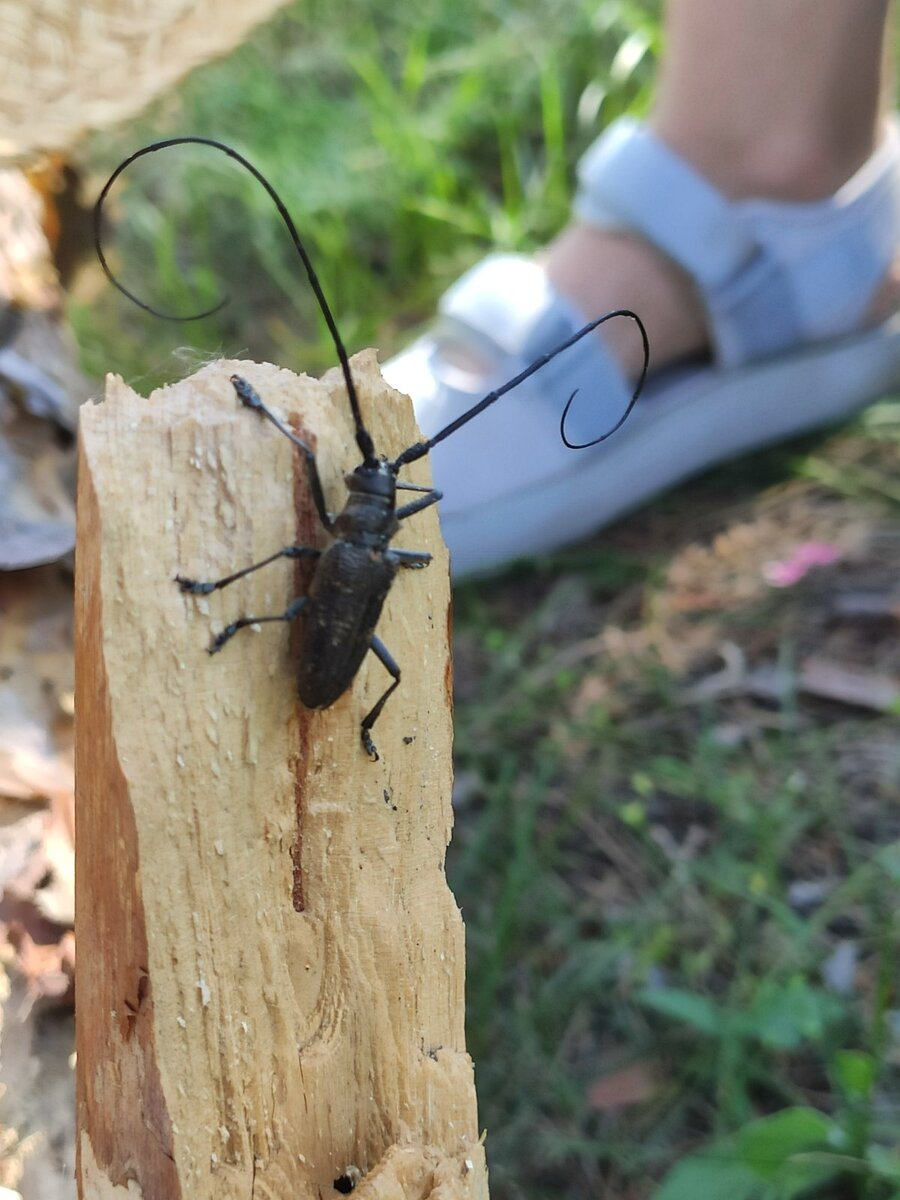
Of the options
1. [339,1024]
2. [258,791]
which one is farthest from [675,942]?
[258,791]

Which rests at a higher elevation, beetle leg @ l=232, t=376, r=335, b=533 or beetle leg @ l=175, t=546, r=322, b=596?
beetle leg @ l=232, t=376, r=335, b=533

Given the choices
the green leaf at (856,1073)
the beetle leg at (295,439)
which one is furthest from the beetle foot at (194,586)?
the green leaf at (856,1073)

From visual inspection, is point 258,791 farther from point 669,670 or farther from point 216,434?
point 669,670

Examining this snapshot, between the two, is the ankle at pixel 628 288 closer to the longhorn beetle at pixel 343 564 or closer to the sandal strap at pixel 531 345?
the sandal strap at pixel 531 345

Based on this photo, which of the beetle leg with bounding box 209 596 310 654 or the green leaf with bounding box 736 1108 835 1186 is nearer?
the beetle leg with bounding box 209 596 310 654

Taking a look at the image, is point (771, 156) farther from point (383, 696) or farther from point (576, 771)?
point (383, 696)

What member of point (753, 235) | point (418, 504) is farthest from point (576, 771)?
point (753, 235)

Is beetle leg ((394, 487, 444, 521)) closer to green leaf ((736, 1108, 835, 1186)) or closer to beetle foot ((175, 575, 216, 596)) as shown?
beetle foot ((175, 575, 216, 596))

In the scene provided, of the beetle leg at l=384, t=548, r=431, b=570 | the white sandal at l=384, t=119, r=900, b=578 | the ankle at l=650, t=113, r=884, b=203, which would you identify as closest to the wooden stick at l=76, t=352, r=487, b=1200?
the beetle leg at l=384, t=548, r=431, b=570
